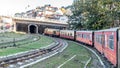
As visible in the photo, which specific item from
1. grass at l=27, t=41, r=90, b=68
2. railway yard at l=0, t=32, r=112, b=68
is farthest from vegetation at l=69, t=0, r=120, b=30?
grass at l=27, t=41, r=90, b=68

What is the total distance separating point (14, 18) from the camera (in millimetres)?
96812

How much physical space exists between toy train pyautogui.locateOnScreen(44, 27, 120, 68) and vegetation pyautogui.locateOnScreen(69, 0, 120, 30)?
5330 millimetres

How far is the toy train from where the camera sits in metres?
15.1

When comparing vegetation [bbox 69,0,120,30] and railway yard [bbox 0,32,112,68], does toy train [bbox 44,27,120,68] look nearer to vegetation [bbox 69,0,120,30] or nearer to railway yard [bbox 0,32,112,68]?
railway yard [bbox 0,32,112,68]

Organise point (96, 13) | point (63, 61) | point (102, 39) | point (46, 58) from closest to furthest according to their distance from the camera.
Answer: point (63, 61), point (102, 39), point (46, 58), point (96, 13)

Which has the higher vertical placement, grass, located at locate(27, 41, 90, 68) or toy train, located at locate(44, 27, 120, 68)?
toy train, located at locate(44, 27, 120, 68)

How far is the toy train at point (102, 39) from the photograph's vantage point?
49.5ft

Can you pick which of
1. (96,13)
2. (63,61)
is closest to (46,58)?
(63,61)

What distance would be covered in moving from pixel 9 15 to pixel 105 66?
79.0 m

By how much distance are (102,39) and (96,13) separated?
112 feet

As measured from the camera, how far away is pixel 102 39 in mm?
23750

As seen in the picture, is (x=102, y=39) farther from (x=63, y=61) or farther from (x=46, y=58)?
(x=46, y=58)

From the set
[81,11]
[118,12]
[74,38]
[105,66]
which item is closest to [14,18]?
[81,11]

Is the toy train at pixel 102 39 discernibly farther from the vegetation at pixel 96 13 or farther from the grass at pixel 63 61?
the vegetation at pixel 96 13
